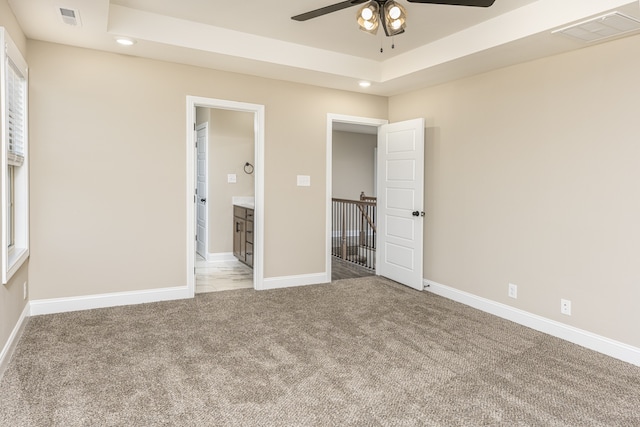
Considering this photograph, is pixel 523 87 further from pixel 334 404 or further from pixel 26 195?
pixel 26 195

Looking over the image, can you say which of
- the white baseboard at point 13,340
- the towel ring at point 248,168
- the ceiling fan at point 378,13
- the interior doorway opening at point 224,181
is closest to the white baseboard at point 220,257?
the interior doorway opening at point 224,181

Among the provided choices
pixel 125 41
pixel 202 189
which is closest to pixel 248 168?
pixel 202 189

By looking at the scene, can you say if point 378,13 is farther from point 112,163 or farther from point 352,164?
point 352,164

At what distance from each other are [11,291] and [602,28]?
14.9ft

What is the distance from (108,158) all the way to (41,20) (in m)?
1.21

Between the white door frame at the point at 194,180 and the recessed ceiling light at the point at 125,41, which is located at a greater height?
the recessed ceiling light at the point at 125,41

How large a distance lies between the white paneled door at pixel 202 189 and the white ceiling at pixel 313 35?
7.62 ft

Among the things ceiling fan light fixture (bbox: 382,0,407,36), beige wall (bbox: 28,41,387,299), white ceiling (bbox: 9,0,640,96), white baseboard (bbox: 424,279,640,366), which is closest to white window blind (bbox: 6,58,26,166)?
beige wall (bbox: 28,41,387,299)

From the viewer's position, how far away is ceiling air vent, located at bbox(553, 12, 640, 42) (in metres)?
2.73

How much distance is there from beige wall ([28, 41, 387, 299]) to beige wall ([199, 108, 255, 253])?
1.87 m

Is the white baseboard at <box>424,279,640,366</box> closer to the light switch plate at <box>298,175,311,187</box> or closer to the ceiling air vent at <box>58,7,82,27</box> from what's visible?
the light switch plate at <box>298,175,311,187</box>

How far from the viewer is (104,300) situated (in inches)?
154

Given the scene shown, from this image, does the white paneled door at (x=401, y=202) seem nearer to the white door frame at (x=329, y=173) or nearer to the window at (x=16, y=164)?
the white door frame at (x=329, y=173)

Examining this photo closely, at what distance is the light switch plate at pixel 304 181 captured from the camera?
489 centimetres
